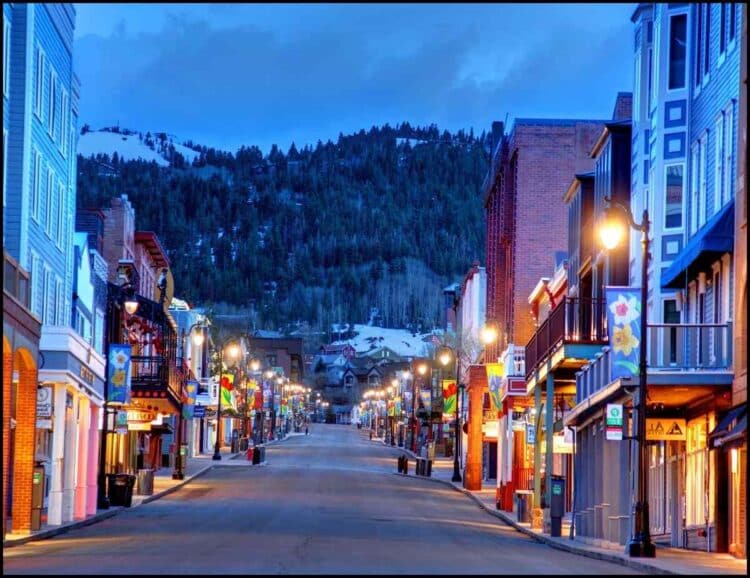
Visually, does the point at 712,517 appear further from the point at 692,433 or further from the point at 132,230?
the point at 132,230

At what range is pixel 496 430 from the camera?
79.2m

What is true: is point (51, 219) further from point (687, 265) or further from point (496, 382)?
point (496, 382)

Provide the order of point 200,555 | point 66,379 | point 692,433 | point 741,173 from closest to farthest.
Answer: point 200,555 < point 741,173 < point 692,433 < point 66,379

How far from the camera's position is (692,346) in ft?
121

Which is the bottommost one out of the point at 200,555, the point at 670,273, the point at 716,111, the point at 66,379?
the point at 200,555

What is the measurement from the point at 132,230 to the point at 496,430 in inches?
915

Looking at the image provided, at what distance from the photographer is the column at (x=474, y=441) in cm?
7431

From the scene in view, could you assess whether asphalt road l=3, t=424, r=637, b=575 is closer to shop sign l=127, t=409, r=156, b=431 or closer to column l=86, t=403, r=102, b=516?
column l=86, t=403, r=102, b=516

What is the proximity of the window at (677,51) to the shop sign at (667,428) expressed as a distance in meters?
9.10

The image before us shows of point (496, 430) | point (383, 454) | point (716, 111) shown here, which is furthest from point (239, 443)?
point (716, 111)

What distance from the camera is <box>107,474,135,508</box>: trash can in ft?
175

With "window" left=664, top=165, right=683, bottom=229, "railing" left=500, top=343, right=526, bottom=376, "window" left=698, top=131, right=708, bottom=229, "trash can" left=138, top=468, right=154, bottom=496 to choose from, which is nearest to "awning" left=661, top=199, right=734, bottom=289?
"window" left=698, top=131, right=708, bottom=229

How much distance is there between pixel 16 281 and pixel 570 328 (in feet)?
72.5

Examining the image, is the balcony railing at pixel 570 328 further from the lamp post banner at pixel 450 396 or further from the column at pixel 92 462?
the lamp post banner at pixel 450 396
